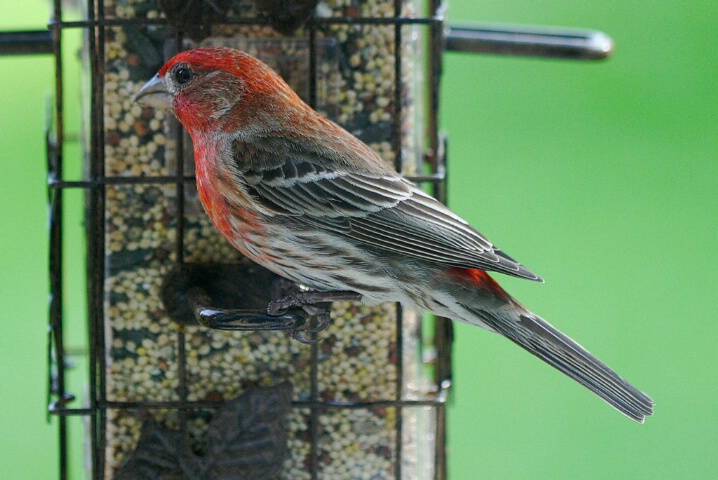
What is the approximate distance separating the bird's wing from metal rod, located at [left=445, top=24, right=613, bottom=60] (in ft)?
3.24

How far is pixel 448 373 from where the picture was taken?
548 centimetres

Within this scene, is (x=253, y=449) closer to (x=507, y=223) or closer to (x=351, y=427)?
(x=351, y=427)

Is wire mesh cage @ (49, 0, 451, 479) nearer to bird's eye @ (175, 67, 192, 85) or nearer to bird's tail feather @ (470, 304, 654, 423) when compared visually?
bird's eye @ (175, 67, 192, 85)

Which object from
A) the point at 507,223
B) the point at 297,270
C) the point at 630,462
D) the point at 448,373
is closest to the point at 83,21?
the point at 297,270

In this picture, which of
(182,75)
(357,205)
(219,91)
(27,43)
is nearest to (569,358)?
(357,205)

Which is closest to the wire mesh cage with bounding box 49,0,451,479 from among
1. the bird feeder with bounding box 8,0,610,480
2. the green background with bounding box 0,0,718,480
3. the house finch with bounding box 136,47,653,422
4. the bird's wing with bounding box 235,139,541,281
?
the bird feeder with bounding box 8,0,610,480

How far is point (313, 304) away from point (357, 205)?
0.44m

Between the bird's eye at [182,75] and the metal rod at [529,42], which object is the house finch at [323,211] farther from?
the metal rod at [529,42]

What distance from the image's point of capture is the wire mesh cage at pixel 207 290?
5055mm

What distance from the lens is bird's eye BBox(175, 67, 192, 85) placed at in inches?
193

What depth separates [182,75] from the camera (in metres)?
4.91

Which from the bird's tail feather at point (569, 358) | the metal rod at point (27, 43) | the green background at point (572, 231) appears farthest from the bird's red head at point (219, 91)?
the green background at point (572, 231)

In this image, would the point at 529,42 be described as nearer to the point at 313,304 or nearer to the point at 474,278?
the point at 474,278

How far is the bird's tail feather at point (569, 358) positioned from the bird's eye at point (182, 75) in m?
1.51
